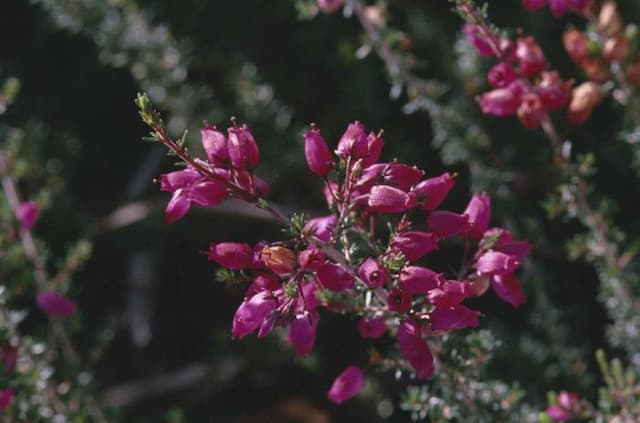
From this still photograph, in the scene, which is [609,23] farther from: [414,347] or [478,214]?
[414,347]

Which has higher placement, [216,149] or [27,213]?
[216,149]

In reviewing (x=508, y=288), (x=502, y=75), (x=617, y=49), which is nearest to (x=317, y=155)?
(x=508, y=288)

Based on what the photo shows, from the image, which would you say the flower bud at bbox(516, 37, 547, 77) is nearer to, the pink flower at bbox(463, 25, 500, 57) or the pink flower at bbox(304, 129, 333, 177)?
the pink flower at bbox(463, 25, 500, 57)

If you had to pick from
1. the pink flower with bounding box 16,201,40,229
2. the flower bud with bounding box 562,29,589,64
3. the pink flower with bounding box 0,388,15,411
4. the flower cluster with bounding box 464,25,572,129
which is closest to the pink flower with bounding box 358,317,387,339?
the flower cluster with bounding box 464,25,572,129

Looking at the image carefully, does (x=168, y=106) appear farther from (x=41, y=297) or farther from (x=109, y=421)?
(x=109, y=421)

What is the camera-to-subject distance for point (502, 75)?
99.9 inches

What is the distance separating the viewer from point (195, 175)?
73.0 inches

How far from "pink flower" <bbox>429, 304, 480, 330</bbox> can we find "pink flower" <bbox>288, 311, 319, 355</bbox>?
0.95 feet

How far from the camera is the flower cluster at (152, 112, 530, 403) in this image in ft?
5.85

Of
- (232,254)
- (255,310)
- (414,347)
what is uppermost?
(232,254)

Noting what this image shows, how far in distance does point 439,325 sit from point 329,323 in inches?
102

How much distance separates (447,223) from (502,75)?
2.60ft

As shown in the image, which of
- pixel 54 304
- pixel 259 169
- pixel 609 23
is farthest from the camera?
pixel 259 169

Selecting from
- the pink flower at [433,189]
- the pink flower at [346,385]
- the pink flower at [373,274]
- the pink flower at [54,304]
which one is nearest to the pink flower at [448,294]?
the pink flower at [373,274]
